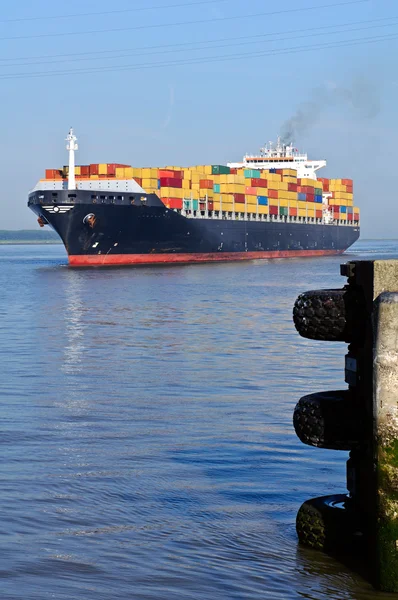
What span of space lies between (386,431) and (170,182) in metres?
70.7

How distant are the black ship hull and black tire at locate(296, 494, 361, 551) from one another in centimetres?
6021

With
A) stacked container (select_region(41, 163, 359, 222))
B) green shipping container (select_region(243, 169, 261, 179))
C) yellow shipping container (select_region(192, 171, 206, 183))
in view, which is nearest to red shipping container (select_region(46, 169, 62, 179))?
stacked container (select_region(41, 163, 359, 222))

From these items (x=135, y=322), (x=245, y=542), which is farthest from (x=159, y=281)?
(x=245, y=542)

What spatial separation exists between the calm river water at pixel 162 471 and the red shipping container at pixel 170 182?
54581mm

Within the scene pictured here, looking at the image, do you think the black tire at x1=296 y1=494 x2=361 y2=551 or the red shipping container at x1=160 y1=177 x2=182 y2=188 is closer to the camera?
the black tire at x1=296 y1=494 x2=361 y2=551

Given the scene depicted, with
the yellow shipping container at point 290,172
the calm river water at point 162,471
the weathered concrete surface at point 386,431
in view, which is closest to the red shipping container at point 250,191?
the yellow shipping container at point 290,172

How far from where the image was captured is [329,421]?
6242mm

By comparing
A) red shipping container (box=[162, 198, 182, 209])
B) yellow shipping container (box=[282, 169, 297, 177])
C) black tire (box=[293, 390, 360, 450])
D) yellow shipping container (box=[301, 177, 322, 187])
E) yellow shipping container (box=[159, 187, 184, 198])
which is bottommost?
black tire (box=[293, 390, 360, 450])

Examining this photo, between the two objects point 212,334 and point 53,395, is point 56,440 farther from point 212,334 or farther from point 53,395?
point 212,334

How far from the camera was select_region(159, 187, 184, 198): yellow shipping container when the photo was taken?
7362 cm

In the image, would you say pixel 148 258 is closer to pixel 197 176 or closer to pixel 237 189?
pixel 197 176

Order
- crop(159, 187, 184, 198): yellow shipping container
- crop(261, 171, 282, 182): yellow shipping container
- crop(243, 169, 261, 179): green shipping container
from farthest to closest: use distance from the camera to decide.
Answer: crop(261, 171, 282, 182): yellow shipping container
crop(243, 169, 261, 179): green shipping container
crop(159, 187, 184, 198): yellow shipping container

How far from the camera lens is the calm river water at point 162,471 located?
6.02 m

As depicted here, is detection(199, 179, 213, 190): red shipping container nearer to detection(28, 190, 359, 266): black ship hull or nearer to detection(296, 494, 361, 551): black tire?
detection(28, 190, 359, 266): black ship hull
